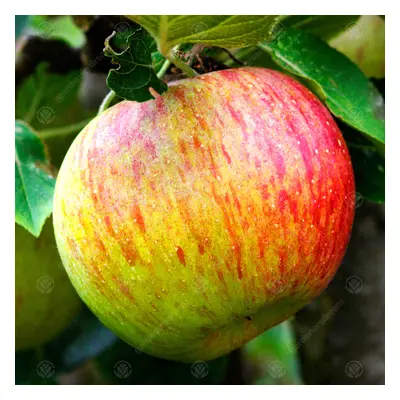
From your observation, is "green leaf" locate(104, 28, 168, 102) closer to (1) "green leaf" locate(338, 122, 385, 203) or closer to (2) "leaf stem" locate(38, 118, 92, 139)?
(1) "green leaf" locate(338, 122, 385, 203)

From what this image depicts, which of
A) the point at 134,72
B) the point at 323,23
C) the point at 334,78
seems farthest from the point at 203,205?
the point at 323,23
